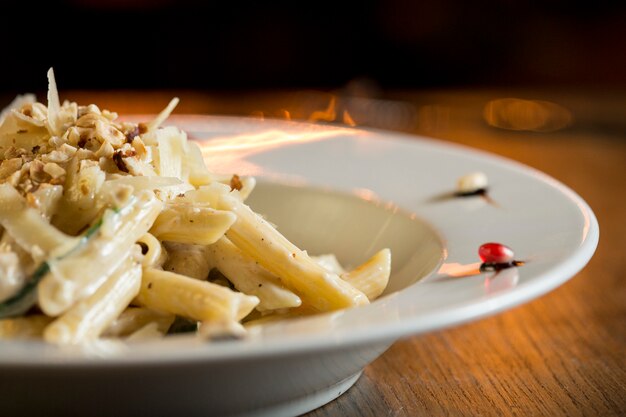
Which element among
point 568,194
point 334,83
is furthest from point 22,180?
point 334,83

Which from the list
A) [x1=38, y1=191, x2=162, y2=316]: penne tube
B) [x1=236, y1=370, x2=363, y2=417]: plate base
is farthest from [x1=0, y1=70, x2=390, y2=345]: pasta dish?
[x1=236, y1=370, x2=363, y2=417]: plate base

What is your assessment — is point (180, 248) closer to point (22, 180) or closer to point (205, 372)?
point (22, 180)

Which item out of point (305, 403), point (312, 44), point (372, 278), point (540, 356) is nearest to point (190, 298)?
point (305, 403)

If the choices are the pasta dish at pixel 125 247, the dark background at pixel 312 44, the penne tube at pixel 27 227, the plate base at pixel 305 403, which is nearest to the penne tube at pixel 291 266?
the pasta dish at pixel 125 247

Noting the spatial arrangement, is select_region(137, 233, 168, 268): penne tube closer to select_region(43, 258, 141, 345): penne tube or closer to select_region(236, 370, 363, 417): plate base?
select_region(43, 258, 141, 345): penne tube

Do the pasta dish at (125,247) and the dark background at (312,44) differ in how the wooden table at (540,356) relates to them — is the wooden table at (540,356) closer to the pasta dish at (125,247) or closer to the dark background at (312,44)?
the pasta dish at (125,247)

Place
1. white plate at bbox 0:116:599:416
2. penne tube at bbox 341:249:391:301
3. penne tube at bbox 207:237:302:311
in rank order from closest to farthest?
white plate at bbox 0:116:599:416 → penne tube at bbox 207:237:302:311 → penne tube at bbox 341:249:391:301
